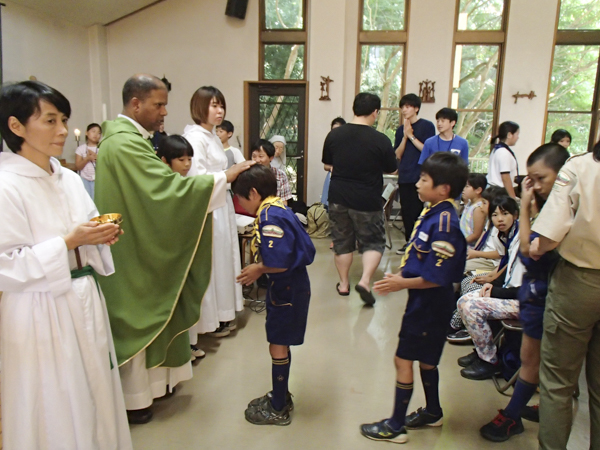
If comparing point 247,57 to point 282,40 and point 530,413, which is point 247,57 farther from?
point 530,413

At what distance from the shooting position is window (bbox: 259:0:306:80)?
6922 millimetres

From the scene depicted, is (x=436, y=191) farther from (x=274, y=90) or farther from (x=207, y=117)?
(x=274, y=90)

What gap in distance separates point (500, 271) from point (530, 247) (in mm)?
1000

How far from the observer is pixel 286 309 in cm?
192

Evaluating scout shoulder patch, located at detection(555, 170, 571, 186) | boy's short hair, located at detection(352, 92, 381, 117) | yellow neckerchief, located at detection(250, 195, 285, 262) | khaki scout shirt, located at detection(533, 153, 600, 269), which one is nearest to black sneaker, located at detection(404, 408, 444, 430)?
khaki scout shirt, located at detection(533, 153, 600, 269)

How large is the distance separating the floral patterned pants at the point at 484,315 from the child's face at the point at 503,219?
0.46 metres

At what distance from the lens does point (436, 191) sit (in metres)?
1.78

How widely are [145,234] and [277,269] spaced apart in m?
0.62

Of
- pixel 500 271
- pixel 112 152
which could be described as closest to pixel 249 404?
pixel 112 152

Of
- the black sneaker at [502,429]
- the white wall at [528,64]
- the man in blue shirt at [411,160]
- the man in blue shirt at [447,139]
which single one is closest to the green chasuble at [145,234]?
the black sneaker at [502,429]

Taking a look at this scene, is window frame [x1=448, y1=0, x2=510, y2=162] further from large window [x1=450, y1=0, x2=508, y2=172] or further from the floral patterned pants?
the floral patterned pants

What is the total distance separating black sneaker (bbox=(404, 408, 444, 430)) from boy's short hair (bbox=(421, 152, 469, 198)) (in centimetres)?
Result: 102

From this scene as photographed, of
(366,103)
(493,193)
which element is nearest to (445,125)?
(366,103)

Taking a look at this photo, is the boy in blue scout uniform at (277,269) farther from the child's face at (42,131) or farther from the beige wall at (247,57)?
the beige wall at (247,57)
